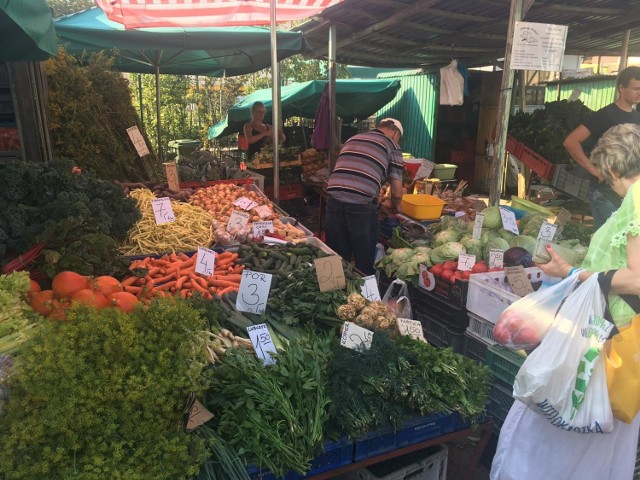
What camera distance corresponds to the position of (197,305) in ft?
8.93

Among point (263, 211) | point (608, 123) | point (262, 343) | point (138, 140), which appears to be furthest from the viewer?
point (138, 140)

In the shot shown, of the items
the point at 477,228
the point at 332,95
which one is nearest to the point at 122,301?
the point at 477,228

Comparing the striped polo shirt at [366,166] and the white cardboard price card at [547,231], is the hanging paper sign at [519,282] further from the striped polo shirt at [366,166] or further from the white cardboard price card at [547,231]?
the striped polo shirt at [366,166]

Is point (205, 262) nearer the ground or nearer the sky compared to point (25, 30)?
nearer the ground

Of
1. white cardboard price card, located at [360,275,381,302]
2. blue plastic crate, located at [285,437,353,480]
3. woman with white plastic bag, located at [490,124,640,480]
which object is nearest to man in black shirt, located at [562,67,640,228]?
woman with white plastic bag, located at [490,124,640,480]

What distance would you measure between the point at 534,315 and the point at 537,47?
108 inches

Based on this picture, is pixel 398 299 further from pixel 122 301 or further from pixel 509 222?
pixel 122 301

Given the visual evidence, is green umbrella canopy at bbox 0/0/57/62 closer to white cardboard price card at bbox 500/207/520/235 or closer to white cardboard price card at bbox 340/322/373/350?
white cardboard price card at bbox 340/322/373/350

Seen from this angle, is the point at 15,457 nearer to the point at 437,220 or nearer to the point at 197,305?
the point at 197,305

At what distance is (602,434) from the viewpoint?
2.26 m

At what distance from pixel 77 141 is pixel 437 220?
13.5 ft

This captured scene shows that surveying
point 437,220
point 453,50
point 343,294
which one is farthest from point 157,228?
point 453,50

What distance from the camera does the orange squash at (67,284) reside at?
109 inches

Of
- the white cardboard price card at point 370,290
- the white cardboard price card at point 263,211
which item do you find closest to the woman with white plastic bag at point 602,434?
the white cardboard price card at point 370,290
